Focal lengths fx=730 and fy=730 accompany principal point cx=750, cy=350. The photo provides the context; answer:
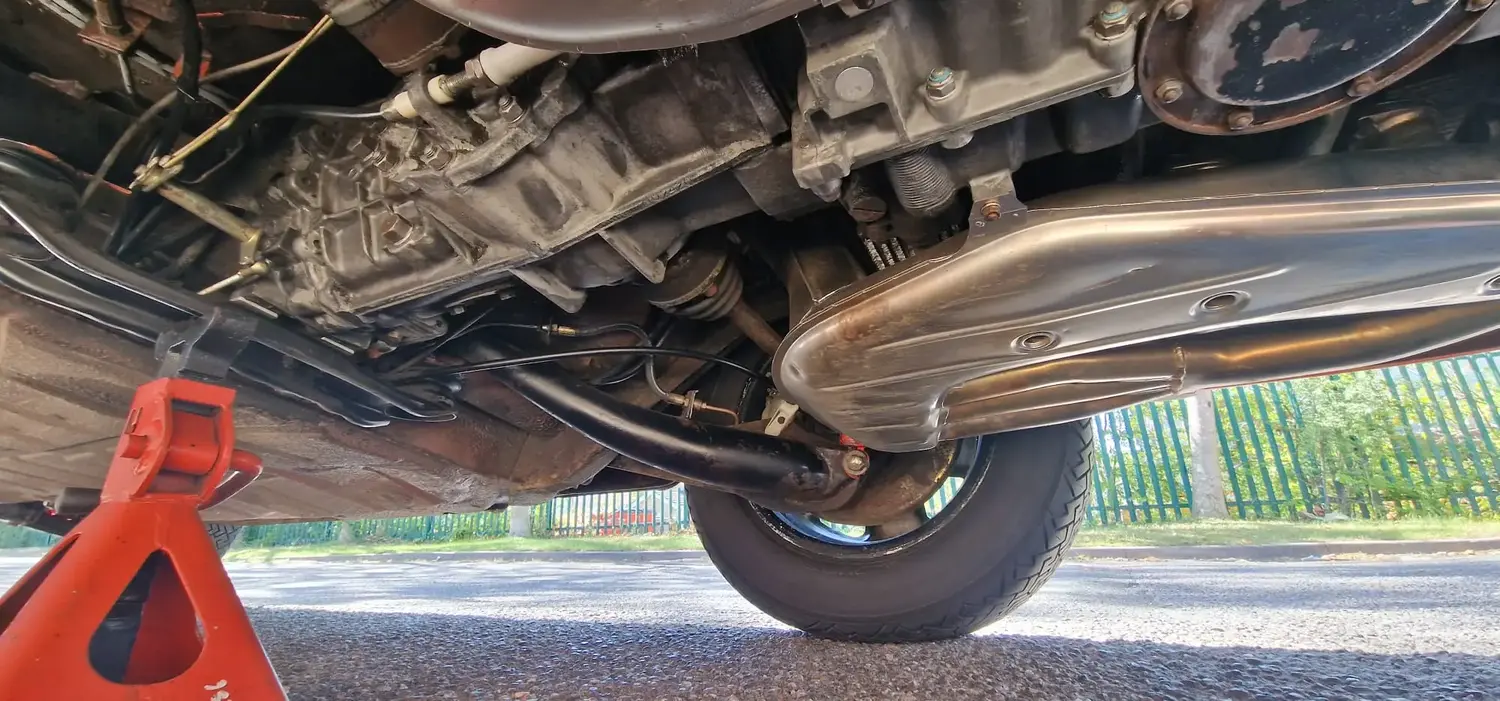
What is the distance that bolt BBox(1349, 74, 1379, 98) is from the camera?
53cm

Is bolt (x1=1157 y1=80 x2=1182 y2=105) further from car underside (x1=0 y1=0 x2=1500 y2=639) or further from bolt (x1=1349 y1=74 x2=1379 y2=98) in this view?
bolt (x1=1349 y1=74 x2=1379 y2=98)

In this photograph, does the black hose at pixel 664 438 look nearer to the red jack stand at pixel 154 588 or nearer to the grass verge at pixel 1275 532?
the red jack stand at pixel 154 588

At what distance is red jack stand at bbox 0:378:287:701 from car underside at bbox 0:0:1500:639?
0.73 feet

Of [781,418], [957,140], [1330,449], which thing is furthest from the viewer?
[1330,449]

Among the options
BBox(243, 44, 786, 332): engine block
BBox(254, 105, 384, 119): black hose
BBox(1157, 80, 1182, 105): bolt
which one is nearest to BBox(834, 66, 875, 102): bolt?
BBox(243, 44, 786, 332): engine block

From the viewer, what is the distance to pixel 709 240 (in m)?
0.94

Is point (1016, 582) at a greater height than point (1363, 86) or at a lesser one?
lesser

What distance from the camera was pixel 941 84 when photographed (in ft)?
1.78

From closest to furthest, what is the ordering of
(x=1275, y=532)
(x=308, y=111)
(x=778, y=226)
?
(x=308, y=111), (x=778, y=226), (x=1275, y=532)

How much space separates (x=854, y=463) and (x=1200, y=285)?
0.66 metres

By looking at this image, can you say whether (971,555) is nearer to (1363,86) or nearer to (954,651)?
(954,651)

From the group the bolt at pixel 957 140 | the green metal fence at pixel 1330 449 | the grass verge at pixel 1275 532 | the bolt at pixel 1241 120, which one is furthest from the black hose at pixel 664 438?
the green metal fence at pixel 1330 449

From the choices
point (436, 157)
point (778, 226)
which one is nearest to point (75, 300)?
point (436, 157)

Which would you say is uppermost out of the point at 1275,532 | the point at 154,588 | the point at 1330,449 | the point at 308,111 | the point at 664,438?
the point at 1330,449
